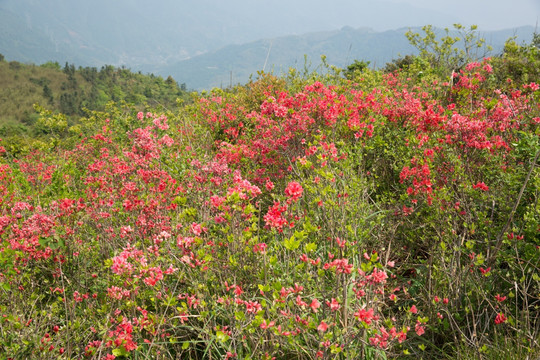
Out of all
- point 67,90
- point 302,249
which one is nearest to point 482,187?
point 302,249

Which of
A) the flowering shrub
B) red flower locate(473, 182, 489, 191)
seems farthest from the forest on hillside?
red flower locate(473, 182, 489, 191)

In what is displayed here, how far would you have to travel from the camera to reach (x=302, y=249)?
2.62 m

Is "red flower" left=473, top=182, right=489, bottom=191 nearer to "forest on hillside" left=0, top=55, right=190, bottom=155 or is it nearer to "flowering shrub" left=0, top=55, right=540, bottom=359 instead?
"flowering shrub" left=0, top=55, right=540, bottom=359

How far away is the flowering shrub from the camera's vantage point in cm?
192

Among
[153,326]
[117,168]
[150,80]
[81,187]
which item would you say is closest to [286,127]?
[117,168]

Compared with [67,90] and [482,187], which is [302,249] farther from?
[67,90]

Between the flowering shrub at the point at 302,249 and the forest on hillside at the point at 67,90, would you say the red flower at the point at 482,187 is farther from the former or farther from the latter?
the forest on hillside at the point at 67,90

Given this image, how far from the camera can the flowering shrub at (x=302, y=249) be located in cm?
192

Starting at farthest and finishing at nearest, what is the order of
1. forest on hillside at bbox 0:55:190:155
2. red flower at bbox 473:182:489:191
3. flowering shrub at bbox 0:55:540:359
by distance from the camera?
forest on hillside at bbox 0:55:190:155 < red flower at bbox 473:182:489:191 < flowering shrub at bbox 0:55:540:359

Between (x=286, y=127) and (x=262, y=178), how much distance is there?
0.68 m

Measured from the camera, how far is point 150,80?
2904 inches

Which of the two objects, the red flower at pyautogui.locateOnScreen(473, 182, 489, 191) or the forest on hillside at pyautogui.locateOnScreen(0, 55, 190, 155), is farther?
the forest on hillside at pyautogui.locateOnScreen(0, 55, 190, 155)

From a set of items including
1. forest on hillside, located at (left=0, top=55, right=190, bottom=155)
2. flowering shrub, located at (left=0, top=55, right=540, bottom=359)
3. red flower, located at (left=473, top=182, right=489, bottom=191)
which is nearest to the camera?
flowering shrub, located at (left=0, top=55, right=540, bottom=359)

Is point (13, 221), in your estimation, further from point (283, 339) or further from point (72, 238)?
point (283, 339)
